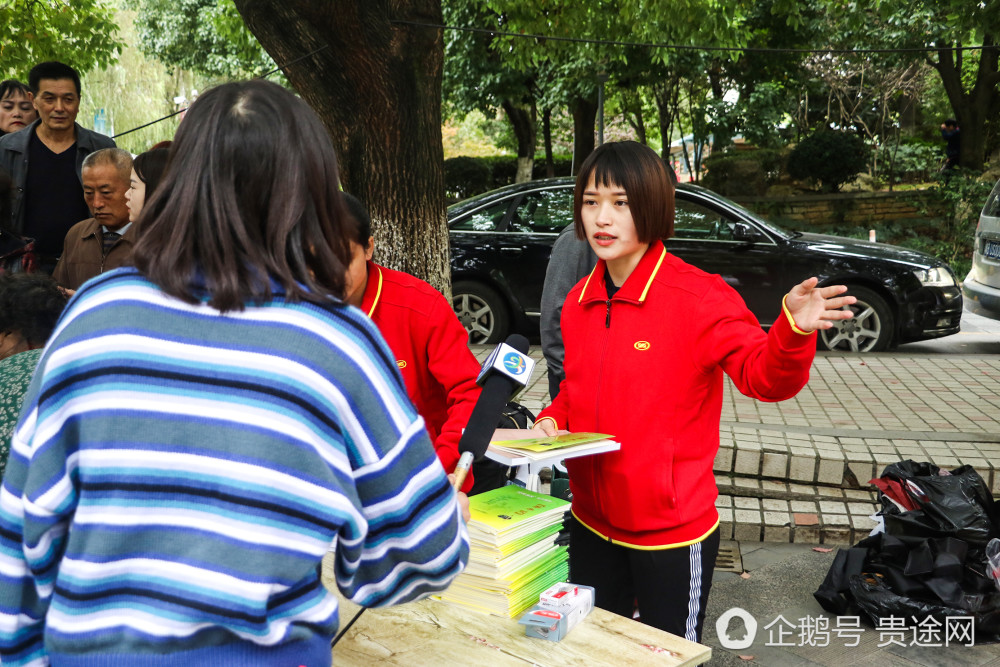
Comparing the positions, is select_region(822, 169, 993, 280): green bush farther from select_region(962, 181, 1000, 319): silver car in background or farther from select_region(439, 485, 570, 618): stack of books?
select_region(439, 485, 570, 618): stack of books

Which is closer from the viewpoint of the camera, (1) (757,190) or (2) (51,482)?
(2) (51,482)

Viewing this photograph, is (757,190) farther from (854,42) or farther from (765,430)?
(765,430)

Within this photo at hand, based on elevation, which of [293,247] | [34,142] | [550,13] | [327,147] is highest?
[550,13]

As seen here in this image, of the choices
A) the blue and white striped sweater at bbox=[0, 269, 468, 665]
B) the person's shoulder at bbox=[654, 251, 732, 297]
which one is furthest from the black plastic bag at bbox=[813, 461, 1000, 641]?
the blue and white striped sweater at bbox=[0, 269, 468, 665]

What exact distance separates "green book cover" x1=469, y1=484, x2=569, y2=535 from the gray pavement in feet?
6.03

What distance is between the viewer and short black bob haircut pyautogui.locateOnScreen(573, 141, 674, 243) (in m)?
2.51

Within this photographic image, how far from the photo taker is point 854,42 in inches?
687

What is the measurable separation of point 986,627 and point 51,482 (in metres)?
3.73

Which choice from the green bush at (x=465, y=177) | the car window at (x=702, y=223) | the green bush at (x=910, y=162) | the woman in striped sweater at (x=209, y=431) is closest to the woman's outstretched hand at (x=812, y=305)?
the woman in striped sweater at (x=209, y=431)

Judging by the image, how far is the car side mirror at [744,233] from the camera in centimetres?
887

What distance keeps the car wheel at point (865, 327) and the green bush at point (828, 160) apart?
939 cm

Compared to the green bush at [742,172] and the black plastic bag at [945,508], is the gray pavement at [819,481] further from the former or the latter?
the green bush at [742,172]

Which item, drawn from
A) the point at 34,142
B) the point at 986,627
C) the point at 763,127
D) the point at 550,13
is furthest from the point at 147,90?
the point at 986,627

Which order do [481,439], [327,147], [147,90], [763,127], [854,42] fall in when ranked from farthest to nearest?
[147,90]
[763,127]
[854,42]
[481,439]
[327,147]
